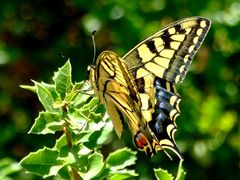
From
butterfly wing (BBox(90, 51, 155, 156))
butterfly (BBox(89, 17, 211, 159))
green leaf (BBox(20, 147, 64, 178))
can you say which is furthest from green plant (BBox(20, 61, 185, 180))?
butterfly (BBox(89, 17, 211, 159))

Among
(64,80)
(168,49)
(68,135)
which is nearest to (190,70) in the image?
(168,49)

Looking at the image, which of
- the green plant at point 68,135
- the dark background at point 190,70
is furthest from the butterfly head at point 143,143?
the dark background at point 190,70

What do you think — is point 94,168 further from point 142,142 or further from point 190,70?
point 190,70

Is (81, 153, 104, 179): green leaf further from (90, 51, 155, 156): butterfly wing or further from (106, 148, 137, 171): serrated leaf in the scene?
(90, 51, 155, 156): butterfly wing

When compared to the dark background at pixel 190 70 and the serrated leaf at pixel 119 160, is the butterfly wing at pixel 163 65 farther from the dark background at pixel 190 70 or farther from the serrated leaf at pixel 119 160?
the dark background at pixel 190 70

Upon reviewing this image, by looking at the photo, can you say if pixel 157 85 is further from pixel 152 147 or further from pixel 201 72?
pixel 201 72

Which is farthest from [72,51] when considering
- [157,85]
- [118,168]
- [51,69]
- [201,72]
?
[118,168]
